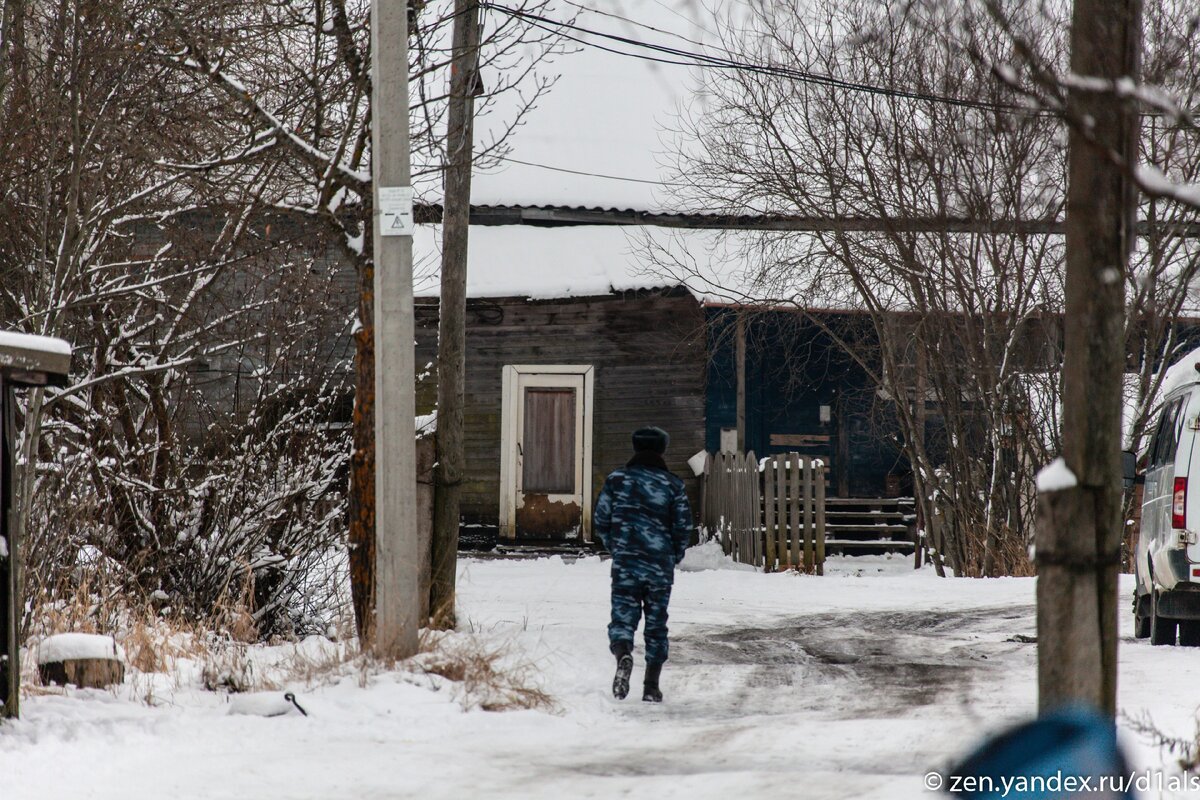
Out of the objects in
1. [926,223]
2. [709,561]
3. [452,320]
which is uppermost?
[926,223]

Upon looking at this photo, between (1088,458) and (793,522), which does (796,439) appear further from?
(1088,458)

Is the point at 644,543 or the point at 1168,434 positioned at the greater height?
the point at 1168,434

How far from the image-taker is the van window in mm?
8791

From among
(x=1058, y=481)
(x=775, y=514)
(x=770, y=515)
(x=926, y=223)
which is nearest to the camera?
(x=1058, y=481)

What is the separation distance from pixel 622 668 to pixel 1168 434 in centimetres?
479

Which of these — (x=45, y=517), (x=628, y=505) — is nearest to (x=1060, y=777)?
(x=628, y=505)

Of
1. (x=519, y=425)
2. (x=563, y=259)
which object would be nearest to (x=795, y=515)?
(x=519, y=425)

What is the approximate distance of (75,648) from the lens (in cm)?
632

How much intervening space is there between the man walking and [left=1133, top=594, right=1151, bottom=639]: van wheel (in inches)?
159

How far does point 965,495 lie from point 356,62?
1051 cm

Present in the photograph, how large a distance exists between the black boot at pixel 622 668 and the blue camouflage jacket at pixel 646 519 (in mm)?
493

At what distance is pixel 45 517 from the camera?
7809 millimetres

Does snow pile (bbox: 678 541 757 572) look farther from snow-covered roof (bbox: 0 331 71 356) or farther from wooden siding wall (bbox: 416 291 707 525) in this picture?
snow-covered roof (bbox: 0 331 71 356)

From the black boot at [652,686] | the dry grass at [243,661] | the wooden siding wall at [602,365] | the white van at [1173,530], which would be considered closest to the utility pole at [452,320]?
the dry grass at [243,661]
